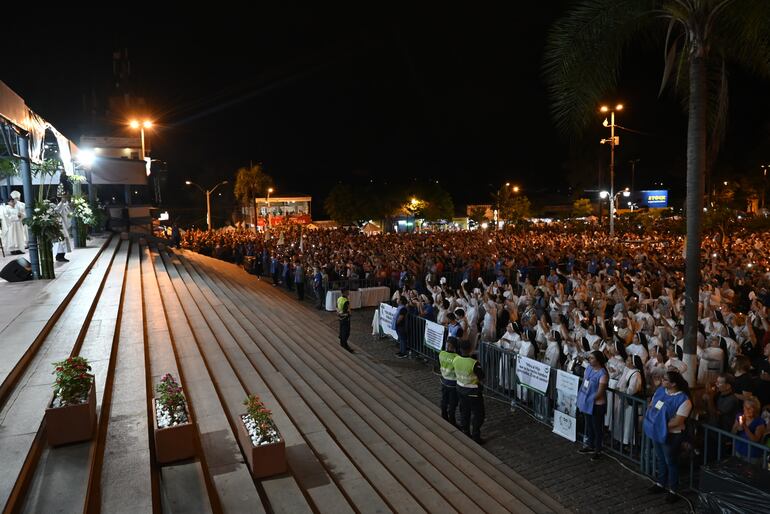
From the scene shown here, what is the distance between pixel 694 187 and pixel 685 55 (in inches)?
106

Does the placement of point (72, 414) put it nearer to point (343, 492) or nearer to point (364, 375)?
point (343, 492)

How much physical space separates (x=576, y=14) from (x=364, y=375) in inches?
301

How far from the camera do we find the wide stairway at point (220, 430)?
4266 millimetres

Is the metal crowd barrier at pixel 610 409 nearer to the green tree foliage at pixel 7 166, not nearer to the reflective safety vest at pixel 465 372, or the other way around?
the reflective safety vest at pixel 465 372

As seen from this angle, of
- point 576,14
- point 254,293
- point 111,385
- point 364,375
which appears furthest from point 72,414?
point 254,293

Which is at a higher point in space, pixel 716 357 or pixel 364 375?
pixel 716 357

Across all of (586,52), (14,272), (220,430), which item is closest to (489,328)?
(586,52)

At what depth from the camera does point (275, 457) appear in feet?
16.8

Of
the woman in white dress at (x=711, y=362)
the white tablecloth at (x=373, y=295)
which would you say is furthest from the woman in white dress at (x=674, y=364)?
the white tablecloth at (x=373, y=295)

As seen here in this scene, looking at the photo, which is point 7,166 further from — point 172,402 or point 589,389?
point 589,389

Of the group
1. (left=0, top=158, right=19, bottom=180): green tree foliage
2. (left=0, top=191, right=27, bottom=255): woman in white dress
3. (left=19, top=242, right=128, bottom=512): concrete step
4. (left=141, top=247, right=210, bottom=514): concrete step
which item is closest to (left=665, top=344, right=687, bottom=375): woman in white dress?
(left=141, top=247, right=210, bottom=514): concrete step

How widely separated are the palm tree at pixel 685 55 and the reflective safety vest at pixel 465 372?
311 cm

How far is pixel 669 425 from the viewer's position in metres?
6.09

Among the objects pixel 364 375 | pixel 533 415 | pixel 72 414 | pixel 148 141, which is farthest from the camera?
pixel 148 141
